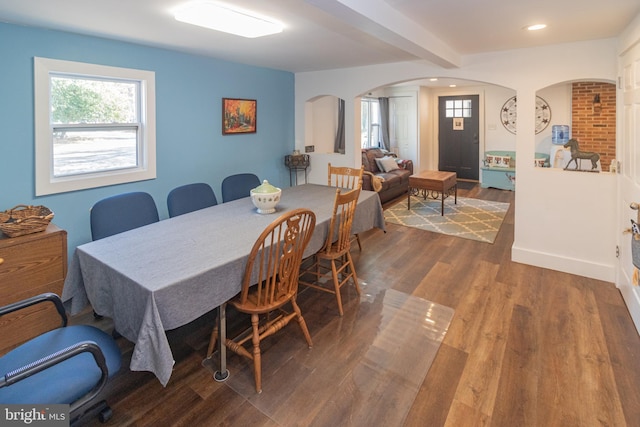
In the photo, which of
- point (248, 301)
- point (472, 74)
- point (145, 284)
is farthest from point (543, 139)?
point (145, 284)

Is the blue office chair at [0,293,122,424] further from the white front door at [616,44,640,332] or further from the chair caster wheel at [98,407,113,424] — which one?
the white front door at [616,44,640,332]

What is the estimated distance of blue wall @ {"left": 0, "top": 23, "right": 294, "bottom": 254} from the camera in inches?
106

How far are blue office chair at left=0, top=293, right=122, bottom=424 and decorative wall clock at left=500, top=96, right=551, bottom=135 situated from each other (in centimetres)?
803

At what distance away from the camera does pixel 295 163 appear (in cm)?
517

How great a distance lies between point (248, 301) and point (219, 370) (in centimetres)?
46

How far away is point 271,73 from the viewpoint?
4.86 metres

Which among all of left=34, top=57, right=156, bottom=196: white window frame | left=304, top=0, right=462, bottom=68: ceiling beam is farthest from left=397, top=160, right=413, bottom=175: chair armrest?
left=34, top=57, right=156, bottom=196: white window frame

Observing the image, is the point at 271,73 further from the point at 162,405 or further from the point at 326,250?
the point at 162,405

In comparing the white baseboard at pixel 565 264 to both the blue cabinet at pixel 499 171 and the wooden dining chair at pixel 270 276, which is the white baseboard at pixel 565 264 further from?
the blue cabinet at pixel 499 171

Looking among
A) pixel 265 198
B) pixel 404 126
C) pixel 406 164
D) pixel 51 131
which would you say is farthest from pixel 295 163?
pixel 404 126

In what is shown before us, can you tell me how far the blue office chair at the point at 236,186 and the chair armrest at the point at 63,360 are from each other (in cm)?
235

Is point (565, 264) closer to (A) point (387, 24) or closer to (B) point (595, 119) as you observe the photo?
(A) point (387, 24)

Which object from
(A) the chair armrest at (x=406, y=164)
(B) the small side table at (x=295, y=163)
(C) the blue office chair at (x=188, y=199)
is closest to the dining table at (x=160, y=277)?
(C) the blue office chair at (x=188, y=199)

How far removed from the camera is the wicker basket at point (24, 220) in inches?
94.5
